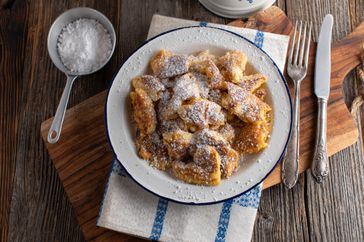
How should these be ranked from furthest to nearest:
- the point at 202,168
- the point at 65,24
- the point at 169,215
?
the point at 65,24 < the point at 169,215 < the point at 202,168

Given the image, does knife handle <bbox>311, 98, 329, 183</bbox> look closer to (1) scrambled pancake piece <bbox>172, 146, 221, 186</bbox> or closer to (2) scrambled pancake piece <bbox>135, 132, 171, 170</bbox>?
(1) scrambled pancake piece <bbox>172, 146, 221, 186</bbox>

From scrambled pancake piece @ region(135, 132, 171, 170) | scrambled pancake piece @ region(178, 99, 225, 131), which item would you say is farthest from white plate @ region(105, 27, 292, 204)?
scrambled pancake piece @ region(178, 99, 225, 131)

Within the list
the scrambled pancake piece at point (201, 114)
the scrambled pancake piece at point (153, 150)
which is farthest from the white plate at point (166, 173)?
the scrambled pancake piece at point (201, 114)

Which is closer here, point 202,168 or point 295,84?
point 202,168

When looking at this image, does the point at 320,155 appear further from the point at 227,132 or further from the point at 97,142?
the point at 97,142

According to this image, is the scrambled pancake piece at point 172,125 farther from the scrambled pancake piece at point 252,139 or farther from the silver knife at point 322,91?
the silver knife at point 322,91

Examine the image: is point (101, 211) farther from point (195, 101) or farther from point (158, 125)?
point (195, 101)

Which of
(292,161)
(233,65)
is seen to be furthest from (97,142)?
(292,161)
